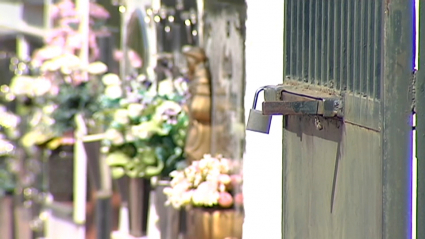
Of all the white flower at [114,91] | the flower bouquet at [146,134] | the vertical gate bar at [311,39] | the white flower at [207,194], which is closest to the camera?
the vertical gate bar at [311,39]

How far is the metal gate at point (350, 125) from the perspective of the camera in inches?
53.7

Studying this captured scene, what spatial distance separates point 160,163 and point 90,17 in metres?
1.12

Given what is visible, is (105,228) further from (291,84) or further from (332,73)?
(332,73)

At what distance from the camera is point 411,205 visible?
4.54ft

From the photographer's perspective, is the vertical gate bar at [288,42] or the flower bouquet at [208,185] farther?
the flower bouquet at [208,185]

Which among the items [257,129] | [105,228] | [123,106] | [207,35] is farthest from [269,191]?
[105,228]

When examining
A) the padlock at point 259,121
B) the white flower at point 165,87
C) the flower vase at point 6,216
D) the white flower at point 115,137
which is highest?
the padlock at point 259,121

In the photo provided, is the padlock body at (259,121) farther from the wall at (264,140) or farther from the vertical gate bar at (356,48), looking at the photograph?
the wall at (264,140)

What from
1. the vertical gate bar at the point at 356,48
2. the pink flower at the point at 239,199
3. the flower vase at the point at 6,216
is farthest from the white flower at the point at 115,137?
the vertical gate bar at the point at 356,48

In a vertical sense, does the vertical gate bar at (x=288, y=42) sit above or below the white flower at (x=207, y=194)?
above

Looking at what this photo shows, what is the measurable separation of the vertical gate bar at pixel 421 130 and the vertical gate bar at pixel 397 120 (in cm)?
1

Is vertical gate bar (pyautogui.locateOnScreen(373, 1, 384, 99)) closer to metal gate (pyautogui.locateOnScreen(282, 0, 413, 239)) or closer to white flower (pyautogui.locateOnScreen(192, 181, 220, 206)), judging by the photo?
metal gate (pyautogui.locateOnScreen(282, 0, 413, 239))

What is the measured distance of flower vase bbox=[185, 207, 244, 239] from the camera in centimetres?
357

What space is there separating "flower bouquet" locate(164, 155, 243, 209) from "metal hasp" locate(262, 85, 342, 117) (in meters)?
1.58
